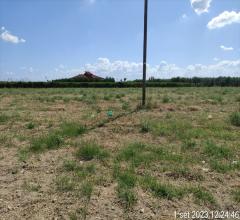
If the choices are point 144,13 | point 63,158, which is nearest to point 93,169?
point 63,158

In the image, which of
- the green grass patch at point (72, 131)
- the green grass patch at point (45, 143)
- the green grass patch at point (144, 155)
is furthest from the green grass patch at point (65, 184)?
the green grass patch at point (72, 131)

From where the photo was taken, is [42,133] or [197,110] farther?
[197,110]

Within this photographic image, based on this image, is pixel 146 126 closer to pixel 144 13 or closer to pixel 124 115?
pixel 124 115

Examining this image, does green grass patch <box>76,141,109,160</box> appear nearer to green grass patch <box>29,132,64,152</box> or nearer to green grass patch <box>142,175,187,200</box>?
green grass patch <box>29,132,64,152</box>

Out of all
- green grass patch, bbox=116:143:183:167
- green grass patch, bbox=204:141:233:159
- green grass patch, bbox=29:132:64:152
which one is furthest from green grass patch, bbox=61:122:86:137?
green grass patch, bbox=204:141:233:159

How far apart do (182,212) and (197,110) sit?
8.69 meters

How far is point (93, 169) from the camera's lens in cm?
481

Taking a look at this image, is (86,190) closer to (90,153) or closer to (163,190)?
(163,190)
